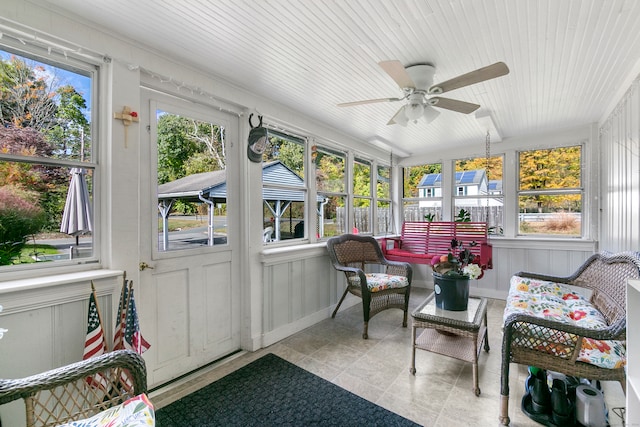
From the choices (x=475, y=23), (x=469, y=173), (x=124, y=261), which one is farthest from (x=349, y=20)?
(x=469, y=173)

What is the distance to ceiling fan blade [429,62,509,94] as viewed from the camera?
171cm

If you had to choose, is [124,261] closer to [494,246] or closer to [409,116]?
[409,116]

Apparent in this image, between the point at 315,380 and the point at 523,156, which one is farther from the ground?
the point at 523,156

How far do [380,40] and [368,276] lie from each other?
8.01 feet

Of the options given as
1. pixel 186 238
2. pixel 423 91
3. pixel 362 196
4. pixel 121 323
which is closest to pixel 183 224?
pixel 186 238

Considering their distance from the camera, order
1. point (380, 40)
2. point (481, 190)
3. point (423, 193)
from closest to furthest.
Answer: point (380, 40) → point (481, 190) → point (423, 193)

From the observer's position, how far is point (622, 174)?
2525 millimetres

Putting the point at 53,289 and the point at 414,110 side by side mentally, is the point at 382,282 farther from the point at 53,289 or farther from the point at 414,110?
the point at 53,289

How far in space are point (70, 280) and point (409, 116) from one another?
8.40 ft

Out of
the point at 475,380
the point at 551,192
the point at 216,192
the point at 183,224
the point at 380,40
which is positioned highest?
the point at 380,40

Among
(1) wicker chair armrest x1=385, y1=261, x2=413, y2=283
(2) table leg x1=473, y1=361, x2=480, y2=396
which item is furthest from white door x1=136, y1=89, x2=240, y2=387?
(2) table leg x1=473, y1=361, x2=480, y2=396

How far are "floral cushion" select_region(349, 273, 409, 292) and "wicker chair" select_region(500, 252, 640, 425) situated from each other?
4.73 feet

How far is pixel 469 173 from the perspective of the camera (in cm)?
486

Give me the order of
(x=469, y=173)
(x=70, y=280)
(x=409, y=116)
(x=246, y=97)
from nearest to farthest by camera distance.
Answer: (x=70, y=280) → (x=409, y=116) → (x=246, y=97) → (x=469, y=173)
